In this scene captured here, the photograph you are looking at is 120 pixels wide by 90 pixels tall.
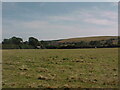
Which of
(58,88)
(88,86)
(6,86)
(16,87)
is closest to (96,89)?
(88,86)

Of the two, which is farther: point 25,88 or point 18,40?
point 18,40

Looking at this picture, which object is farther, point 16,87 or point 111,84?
point 111,84

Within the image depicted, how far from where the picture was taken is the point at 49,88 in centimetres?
879

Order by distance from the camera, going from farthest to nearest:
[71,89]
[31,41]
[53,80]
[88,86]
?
[31,41]
[53,80]
[88,86]
[71,89]

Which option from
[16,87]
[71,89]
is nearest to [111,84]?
[71,89]

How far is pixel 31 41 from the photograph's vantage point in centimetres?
12544

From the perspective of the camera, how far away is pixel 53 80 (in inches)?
421

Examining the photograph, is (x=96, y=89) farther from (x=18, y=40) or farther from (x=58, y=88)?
(x=18, y=40)

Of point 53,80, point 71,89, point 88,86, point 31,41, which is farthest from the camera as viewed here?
point 31,41

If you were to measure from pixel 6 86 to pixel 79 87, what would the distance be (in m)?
3.71

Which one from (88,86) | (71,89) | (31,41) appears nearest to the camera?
(71,89)

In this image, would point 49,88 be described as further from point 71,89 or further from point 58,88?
point 71,89

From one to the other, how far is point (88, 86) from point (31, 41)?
388ft

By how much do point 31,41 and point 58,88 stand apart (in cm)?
11825
